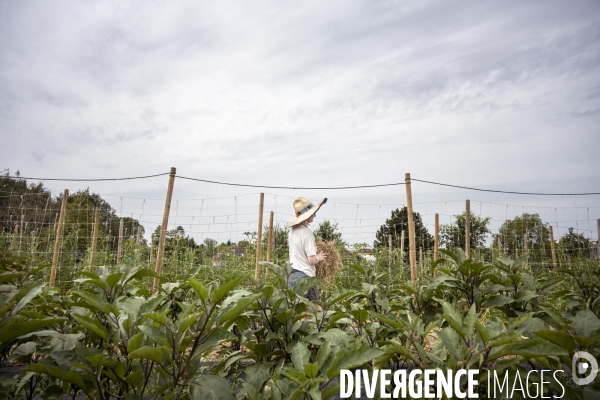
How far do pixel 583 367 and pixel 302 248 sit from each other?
13.9ft

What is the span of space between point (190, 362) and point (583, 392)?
1081mm

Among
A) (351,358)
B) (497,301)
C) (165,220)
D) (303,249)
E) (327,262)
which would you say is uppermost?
(165,220)

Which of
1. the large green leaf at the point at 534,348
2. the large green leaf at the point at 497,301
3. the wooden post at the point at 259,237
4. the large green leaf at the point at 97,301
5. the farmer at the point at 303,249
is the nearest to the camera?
the large green leaf at the point at 534,348

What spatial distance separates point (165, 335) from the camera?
46.9 inches

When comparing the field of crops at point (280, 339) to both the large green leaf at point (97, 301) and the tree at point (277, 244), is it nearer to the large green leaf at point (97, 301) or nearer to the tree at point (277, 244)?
the large green leaf at point (97, 301)

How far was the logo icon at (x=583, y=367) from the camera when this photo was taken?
112 cm

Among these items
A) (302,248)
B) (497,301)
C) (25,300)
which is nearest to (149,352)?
(25,300)

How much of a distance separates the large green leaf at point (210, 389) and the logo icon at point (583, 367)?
0.92 m

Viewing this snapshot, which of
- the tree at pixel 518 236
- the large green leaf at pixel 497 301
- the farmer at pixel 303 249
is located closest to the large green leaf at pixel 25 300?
the large green leaf at pixel 497 301

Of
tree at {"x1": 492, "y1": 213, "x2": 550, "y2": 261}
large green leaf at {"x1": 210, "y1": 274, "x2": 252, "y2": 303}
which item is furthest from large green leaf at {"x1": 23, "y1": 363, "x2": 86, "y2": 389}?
tree at {"x1": 492, "y1": 213, "x2": 550, "y2": 261}

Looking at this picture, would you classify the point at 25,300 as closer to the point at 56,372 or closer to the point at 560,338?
the point at 56,372

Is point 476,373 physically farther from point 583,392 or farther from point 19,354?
point 19,354

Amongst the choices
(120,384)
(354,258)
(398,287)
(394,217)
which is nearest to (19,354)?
(120,384)

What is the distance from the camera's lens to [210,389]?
3.78ft
